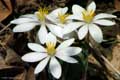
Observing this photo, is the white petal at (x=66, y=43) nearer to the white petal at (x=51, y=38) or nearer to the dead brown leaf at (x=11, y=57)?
the white petal at (x=51, y=38)

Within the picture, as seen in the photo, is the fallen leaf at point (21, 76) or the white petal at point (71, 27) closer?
the white petal at point (71, 27)

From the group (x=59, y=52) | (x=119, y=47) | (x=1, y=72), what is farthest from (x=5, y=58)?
(x=119, y=47)

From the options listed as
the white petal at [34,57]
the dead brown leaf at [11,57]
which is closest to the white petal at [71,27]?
the white petal at [34,57]

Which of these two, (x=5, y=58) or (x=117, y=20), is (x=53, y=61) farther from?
(x=117, y=20)

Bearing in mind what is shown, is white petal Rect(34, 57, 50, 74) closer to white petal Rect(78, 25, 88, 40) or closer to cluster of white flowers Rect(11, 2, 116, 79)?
cluster of white flowers Rect(11, 2, 116, 79)

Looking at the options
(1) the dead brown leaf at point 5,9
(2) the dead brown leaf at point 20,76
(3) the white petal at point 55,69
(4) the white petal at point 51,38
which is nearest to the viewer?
(3) the white petal at point 55,69

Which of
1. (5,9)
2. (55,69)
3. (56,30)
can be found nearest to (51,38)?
(56,30)
